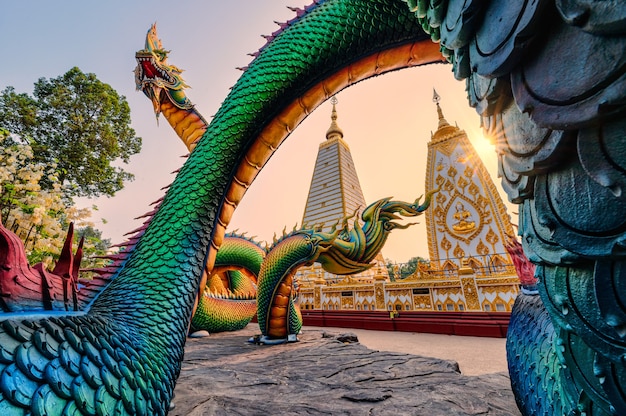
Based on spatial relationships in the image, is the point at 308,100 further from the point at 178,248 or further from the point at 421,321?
the point at 421,321

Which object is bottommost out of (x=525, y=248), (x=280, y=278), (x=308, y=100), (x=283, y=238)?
(x=525, y=248)

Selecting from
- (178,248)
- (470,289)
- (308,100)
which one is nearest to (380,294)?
(470,289)

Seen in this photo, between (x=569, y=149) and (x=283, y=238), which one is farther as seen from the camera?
(x=283, y=238)

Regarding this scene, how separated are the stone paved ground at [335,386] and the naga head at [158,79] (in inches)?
91.8

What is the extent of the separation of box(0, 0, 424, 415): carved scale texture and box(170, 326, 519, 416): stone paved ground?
0.52 metres

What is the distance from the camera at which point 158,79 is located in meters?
2.65

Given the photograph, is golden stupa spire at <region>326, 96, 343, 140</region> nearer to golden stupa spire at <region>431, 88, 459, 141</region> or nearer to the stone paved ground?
golden stupa spire at <region>431, 88, 459, 141</region>

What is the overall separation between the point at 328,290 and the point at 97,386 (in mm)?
7733

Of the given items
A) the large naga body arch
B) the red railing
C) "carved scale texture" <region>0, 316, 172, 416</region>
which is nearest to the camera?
"carved scale texture" <region>0, 316, 172, 416</region>

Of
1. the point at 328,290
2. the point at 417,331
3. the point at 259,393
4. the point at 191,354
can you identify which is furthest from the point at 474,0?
the point at 328,290

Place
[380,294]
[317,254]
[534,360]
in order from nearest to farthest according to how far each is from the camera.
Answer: [534,360]
[317,254]
[380,294]

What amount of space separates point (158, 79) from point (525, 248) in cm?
305

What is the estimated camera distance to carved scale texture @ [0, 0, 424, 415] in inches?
26.3

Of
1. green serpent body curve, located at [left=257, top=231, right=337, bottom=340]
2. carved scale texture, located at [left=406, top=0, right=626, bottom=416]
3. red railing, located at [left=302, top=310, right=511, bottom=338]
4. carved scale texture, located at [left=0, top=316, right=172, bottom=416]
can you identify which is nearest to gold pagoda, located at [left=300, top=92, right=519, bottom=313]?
red railing, located at [left=302, top=310, right=511, bottom=338]
